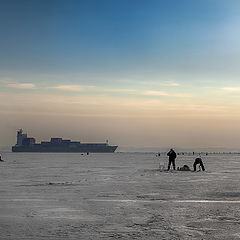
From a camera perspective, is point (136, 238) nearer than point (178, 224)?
Yes

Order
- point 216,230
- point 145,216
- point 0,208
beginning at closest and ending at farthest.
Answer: point 216,230 < point 145,216 < point 0,208

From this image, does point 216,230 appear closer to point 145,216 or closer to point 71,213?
point 145,216

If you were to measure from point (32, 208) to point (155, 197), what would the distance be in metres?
5.45

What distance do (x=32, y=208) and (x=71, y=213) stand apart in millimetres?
1644

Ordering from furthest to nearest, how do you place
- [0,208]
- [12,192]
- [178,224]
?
1. [12,192]
2. [0,208]
3. [178,224]

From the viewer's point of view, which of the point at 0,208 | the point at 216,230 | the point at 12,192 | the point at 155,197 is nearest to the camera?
the point at 216,230

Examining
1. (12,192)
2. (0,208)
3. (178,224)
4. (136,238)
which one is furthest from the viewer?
(12,192)

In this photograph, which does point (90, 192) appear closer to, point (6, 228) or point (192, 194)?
point (192, 194)

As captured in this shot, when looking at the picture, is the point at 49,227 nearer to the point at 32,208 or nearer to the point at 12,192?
the point at 32,208

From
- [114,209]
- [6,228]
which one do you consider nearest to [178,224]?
[114,209]

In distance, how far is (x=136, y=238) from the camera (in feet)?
29.2

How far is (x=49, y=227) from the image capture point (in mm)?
10078

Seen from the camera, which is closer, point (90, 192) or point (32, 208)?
point (32, 208)

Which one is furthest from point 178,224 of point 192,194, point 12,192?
point 12,192
